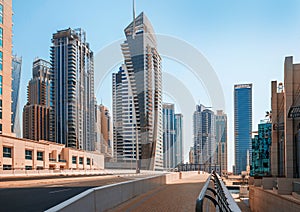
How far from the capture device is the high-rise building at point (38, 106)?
354 ft

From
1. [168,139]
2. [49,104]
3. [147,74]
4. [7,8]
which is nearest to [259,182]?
[147,74]

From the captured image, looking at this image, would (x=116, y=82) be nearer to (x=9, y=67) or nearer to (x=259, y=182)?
(x=9, y=67)

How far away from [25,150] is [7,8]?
2315 centimetres

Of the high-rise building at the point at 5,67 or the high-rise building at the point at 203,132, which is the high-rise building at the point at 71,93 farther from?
the high-rise building at the point at 5,67

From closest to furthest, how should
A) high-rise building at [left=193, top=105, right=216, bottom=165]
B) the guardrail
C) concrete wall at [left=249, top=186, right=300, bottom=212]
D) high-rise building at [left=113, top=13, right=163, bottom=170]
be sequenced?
the guardrail < concrete wall at [left=249, top=186, right=300, bottom=212] < high-rise building at [left=113, top=13, right=163, bottom=170] < high-rise building at [left=193, top=105, right=216, bottom=165]

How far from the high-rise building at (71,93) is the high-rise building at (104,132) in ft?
12.1

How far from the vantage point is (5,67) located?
54875 millimetres

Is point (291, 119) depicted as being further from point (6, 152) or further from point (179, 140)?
point (179, 140)

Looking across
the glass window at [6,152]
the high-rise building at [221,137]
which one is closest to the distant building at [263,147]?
the glass window at [6,152]

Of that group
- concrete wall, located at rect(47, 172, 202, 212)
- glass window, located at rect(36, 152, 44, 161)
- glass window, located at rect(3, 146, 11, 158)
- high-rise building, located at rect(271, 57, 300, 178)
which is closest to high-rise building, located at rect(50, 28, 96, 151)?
glass window, located at rect(36, 152, 44, 161)

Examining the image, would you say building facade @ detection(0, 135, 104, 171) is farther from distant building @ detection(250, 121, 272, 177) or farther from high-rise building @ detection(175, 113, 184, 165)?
distant building @ detection(250, 121, 272, 177)

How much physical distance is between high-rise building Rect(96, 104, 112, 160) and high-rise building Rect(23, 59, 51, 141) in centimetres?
2025

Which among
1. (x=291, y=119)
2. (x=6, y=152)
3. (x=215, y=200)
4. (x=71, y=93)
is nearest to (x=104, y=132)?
(x=71, y=93)

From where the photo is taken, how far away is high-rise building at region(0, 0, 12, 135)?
53562 mm
